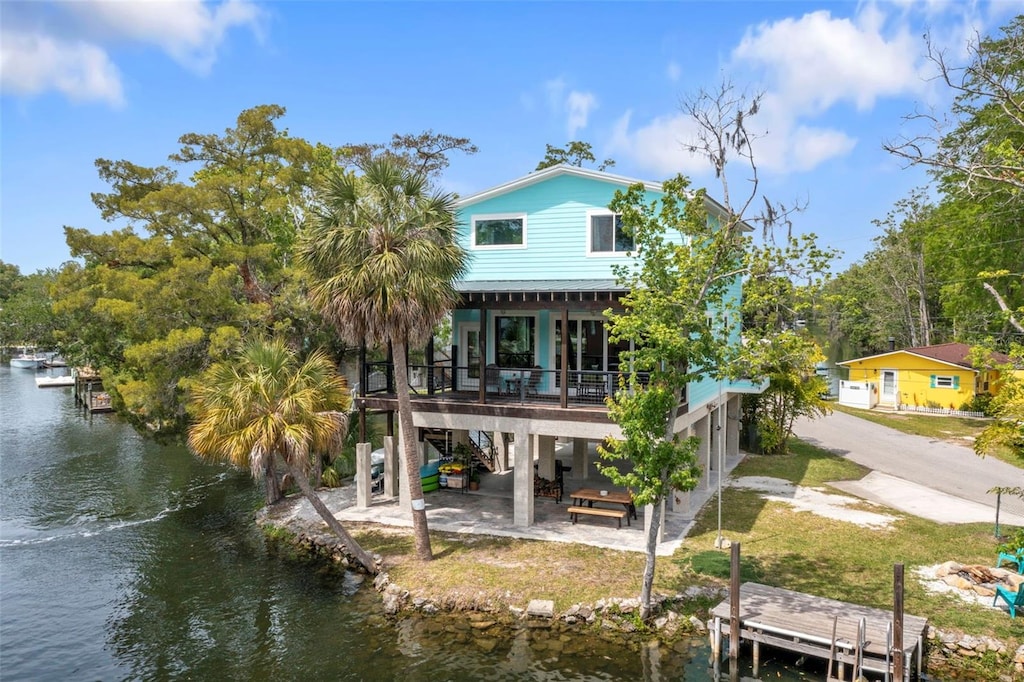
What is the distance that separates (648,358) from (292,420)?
27.6ft

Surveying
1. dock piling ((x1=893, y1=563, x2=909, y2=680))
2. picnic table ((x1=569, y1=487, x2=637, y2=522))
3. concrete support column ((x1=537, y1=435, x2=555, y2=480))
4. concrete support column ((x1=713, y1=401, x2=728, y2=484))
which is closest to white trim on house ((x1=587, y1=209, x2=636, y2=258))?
concrete support column ((x1=713, y1=401, x2=728, y2=484))

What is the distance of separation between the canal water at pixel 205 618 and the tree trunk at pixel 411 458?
64.5 inches

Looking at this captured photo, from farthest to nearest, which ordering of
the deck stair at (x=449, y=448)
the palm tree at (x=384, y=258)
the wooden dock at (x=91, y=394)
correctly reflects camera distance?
1. the wooden dock at (x=91, y=394)
2. the deck stair at (x=449, y=448)
3. the palm tree at (x=384, y=258)

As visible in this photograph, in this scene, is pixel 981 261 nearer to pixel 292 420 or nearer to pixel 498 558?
pixel 498 558

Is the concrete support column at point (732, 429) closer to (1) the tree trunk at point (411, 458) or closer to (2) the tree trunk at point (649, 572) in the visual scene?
(2) the tree trunk at point (649, 572)

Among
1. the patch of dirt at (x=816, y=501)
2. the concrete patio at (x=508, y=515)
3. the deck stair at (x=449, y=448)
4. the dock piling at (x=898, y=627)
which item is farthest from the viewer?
the deck stair at (x=449, y=448)

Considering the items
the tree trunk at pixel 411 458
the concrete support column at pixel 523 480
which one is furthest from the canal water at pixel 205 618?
the concrete support column at pixel 523 480

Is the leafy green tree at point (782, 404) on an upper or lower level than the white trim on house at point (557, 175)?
lower

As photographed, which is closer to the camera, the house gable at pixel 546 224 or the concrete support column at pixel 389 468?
the house gable at pixel 546 224

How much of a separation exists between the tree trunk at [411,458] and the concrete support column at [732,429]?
55.3 feet

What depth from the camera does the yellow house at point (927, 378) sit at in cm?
4297

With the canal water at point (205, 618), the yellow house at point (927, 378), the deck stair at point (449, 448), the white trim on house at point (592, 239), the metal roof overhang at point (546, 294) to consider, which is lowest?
the canal water at point (205, 618)

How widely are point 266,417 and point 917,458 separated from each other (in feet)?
91.6

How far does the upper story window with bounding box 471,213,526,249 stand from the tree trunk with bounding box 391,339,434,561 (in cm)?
691
